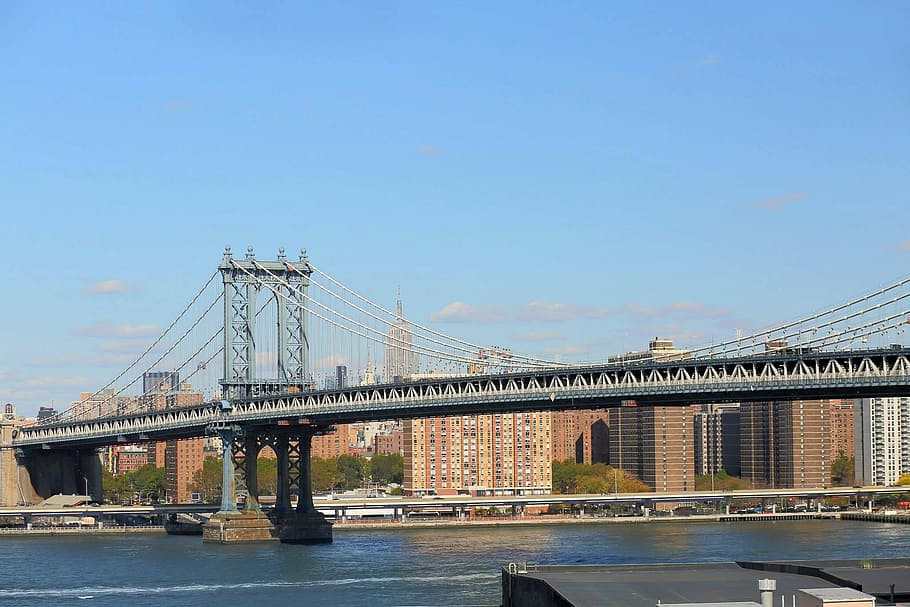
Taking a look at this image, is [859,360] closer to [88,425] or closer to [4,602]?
[4,602]

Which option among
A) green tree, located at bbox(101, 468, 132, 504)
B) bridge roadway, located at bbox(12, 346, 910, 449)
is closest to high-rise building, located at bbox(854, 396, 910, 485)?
green tree, located at bbox(101, 468, 132, 504)

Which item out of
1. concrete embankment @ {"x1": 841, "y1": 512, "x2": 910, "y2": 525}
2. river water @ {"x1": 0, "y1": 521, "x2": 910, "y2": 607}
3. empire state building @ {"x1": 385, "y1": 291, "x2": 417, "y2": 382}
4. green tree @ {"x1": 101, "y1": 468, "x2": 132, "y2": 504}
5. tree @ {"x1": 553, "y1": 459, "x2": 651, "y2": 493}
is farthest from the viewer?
tree @ {"x1": 553, "y1": 459, "x2": 651, "y2": 493}

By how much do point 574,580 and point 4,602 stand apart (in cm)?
2333

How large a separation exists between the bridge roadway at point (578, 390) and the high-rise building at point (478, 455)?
56.0 meters

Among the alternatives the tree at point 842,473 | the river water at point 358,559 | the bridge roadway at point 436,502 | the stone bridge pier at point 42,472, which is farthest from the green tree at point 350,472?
the river water at point 358,559

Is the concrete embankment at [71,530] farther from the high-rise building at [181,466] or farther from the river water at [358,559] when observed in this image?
the high-rise building at [181,466]

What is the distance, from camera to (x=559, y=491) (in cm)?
16975

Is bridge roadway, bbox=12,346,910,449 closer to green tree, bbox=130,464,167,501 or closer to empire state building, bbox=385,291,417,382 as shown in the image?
empire state building, bbox=385,291,417,382

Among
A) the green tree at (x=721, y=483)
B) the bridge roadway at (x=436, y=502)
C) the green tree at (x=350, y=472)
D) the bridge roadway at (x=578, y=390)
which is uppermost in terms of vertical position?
the bridge roadway at (x=578, y=390)

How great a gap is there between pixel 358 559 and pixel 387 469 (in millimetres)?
111485

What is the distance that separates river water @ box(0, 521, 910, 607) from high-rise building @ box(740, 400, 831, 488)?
216ft

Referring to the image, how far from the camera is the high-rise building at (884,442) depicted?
623 feet

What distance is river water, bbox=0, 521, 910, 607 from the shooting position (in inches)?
2403

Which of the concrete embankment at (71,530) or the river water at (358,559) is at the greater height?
the concrete embankment at (71,530)
